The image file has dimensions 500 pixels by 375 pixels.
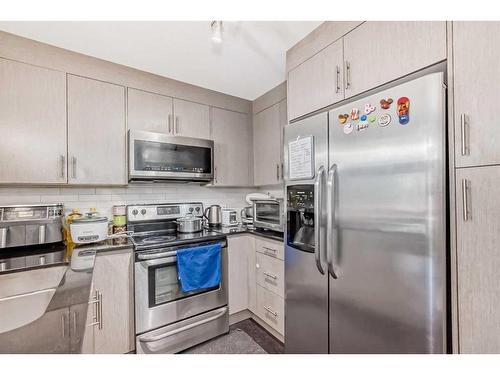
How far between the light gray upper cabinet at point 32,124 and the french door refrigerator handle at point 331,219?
185 centimetres

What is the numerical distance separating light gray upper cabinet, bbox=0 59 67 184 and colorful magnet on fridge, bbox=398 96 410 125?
2127 mm

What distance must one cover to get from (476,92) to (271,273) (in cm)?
162

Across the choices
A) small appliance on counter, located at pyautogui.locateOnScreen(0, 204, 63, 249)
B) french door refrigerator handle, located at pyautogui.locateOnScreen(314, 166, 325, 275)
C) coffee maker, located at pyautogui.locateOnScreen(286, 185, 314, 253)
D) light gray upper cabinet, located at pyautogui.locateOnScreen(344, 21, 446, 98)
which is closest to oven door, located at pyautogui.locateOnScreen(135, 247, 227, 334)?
small appliance on counter, located at pyautogui.locateOnScreen(0, 204, 63, 249)

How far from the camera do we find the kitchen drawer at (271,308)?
1.81 metres

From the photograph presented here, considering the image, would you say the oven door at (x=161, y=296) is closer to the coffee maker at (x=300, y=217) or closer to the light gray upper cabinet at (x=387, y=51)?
the coffee maker at (x=300, y=217)

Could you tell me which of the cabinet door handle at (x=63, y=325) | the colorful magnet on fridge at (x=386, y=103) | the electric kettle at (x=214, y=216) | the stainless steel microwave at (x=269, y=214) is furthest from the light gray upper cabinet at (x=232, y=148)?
the cabinet door handle at (x=63, y=325)

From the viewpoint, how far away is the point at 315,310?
1.33m

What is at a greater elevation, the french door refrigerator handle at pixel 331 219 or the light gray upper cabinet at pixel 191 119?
the light gray upper cabinet at pixel 191 119

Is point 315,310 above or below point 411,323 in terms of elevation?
below

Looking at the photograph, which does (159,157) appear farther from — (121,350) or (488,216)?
(488,216)

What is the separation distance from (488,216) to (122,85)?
2403 millimetres

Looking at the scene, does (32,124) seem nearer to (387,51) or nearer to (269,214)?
(269,214)

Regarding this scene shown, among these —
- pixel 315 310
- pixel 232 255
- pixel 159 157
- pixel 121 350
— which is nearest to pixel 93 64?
pixel 159 157

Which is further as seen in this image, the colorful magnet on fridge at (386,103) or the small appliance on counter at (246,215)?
the small appliance on counter at (246,215)
